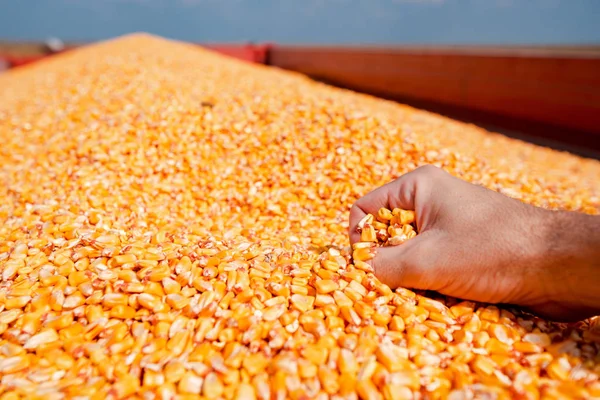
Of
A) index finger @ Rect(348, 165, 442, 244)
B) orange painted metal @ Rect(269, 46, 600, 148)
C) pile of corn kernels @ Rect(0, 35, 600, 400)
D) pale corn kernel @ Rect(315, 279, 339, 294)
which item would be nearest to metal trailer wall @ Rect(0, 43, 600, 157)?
orange painted metal @ Rect(269, 46, 600, 148)

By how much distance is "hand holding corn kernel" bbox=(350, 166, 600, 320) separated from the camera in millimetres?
1604

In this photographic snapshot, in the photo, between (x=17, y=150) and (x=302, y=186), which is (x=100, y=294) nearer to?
(x=302, y=186)

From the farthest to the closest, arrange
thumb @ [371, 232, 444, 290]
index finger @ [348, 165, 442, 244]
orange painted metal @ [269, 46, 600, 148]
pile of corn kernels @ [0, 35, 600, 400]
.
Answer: orange painted metal @ [269, 46, 600, 148]
index finger @ [348, 165, 442, 244]
thumb @ [371, 232, 444, 290]
pile of corn kernels @ [0, 35, 600, 400]

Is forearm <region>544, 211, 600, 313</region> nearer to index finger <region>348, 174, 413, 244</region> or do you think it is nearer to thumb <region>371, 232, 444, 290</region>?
thumb <region>371, 232, 444, 290</region>

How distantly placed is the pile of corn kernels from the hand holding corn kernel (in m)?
0.08

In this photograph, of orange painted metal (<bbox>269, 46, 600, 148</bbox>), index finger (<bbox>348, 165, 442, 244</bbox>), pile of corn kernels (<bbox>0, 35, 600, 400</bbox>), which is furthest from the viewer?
orange painted metal (<bbox>269, 46, 600, 148</bbox>)

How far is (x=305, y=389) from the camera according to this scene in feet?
4.77

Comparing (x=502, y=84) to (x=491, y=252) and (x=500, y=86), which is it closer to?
(x=500, y=86)

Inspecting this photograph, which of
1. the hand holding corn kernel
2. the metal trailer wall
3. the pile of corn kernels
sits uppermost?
the metal trailer wall

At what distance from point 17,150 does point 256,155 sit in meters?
2.30

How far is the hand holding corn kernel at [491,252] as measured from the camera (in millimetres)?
1604

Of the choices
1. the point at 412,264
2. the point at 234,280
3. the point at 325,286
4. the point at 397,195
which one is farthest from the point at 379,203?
the point at 234,280

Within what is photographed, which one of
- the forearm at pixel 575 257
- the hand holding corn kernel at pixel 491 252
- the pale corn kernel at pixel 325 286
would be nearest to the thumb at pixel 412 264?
the hand holding corn kernel at pixel 491 252

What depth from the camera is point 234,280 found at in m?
1.89
